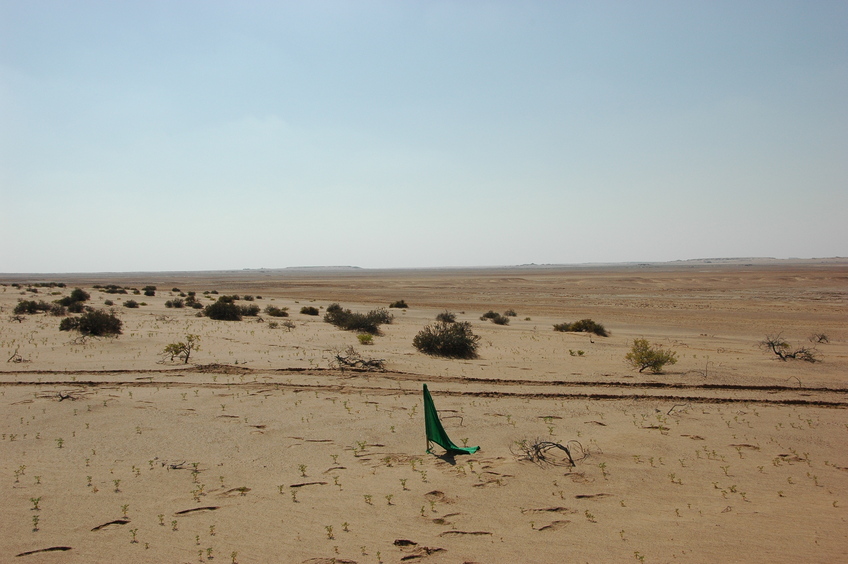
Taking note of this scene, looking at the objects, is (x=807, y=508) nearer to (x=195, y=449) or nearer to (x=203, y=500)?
(x=203, y=500)

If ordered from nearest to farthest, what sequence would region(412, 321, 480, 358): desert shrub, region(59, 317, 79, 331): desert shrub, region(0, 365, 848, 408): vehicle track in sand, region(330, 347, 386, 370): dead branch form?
region(0, 365, 848, 408): vehicle track in sand
region(330, 347, 386, 370): dead branch
region(412, 321, 480, 358): desert shrub
region(59, 317, 79, 331): desert shrub

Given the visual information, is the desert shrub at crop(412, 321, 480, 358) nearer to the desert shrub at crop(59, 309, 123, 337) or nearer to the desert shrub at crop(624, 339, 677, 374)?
the desert shrub at crop(624, 339, 677, 374)

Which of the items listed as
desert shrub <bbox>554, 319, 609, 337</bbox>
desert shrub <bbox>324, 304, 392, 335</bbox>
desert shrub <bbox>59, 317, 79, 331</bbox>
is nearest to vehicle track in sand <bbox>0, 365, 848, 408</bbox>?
desert shrub <bbox>59, 317, 79, 331</bbox>

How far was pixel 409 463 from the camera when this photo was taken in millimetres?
7113

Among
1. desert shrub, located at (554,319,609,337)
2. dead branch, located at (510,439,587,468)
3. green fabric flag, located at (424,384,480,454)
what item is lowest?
desert shrub, located at (554,319,609,337)

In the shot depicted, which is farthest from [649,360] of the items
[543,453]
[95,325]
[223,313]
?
[223,313]

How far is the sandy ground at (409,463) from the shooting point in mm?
5160

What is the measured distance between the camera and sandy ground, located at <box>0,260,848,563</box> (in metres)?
5.16

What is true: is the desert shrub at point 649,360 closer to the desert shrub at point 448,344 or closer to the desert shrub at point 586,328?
the desert shrub at point 448,344

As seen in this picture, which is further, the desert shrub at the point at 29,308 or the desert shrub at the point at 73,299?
the desert shrub at the point at 73,299

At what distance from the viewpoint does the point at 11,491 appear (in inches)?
238

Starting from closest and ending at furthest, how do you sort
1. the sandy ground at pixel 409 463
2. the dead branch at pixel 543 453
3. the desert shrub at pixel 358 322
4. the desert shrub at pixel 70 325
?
1. the sandy ground at pixel 409 463
2. the dead branch at pixel 543 453
3. the desert shrub at pixel 70 325
4. the desert shrub at pixel 358 322

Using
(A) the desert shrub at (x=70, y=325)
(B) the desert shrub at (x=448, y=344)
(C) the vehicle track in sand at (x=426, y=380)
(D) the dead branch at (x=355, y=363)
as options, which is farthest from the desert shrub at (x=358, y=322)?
(A) the desert shrub at (x=70, y=325)

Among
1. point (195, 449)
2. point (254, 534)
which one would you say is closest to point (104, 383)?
point (195, 449)
